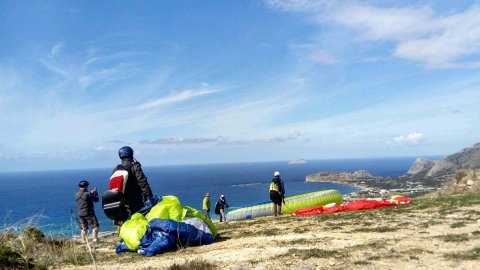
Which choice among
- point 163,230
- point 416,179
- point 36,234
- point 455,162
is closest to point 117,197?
point 163,230

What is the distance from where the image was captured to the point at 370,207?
19.9 metres

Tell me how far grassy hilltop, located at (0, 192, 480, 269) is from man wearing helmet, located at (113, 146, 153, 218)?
1.51 metres

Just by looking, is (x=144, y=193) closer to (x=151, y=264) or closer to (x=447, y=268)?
(x=151, y=264)

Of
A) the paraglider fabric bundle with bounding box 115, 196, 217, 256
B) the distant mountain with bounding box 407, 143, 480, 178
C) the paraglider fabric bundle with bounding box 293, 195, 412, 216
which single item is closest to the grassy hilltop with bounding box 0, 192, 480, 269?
the paraglider fabric bundle with bounding box 115, 196, 217, 256

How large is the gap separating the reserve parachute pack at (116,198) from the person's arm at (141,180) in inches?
9.5

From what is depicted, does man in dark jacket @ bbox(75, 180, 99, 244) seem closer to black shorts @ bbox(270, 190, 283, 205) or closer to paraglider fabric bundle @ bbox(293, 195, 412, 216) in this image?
black shorts @ bbox(270, 190, 283, 205)

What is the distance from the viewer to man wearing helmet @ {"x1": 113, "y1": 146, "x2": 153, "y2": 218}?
10.6 m

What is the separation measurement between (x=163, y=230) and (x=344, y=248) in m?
4.71

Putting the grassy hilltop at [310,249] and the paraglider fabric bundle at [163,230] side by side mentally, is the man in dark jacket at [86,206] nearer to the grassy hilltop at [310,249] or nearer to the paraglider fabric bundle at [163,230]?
the grassy hilltop at [310,249]

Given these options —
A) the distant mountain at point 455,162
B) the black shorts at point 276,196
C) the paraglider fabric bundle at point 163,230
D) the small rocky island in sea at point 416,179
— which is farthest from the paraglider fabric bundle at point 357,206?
the distant mountain at point 455,162

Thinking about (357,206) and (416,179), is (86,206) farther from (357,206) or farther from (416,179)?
(416,179)

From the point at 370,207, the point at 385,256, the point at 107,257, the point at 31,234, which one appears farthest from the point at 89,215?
the point at 370,207

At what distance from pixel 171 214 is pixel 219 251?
196cm

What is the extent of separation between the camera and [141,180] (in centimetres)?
1055
